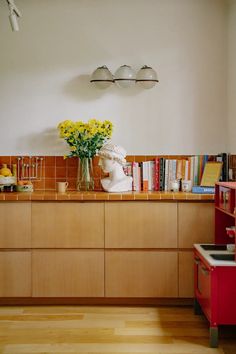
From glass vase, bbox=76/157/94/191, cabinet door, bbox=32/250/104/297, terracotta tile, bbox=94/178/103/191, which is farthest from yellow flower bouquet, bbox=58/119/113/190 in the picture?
cabinet door, bbox=32/250/104/297

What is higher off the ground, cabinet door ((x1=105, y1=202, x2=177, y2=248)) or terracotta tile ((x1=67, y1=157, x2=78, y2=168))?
terracotta tile ((x1=67, y1=157, x2=78, y2=168))

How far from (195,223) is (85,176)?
1117 millimetres

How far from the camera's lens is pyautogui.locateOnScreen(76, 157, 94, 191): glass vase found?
4621 mm

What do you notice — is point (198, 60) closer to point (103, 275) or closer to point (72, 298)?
point (103, 275)

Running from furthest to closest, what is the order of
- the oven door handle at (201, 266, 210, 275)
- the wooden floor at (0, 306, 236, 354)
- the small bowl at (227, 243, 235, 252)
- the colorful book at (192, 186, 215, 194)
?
the colorful book at (192, 186, 215, 194) → the small bowl at (227, 243, 235, 252) → the oven door handle at (201, 266, 210, 275) → the wooden floor at (0, 306, 236, 354)

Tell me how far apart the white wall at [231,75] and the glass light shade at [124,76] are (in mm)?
919

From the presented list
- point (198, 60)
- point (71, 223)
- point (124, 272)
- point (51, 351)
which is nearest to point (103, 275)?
point (124, 272)

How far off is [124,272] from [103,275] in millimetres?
181

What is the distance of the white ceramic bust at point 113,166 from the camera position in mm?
4414

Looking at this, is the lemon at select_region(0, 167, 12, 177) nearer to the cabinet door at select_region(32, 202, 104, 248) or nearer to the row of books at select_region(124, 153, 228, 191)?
the cabinet door at select_region(32, 202, 104, 248)

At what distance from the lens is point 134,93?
188 inches

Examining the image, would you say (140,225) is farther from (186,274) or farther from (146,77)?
(146,77)

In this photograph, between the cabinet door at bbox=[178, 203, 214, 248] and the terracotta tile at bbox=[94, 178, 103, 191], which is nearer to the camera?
the cabinet door at bbox=[178, 203, 214, 248]

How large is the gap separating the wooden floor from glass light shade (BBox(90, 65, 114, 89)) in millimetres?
2014
